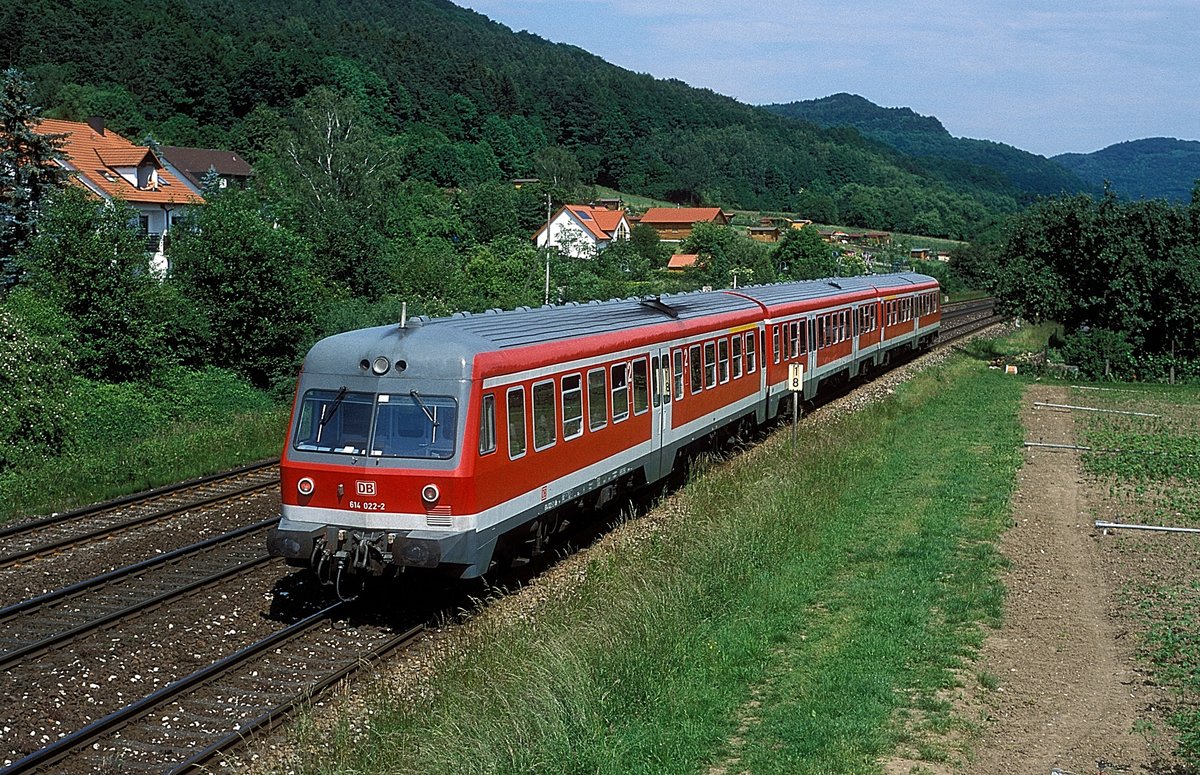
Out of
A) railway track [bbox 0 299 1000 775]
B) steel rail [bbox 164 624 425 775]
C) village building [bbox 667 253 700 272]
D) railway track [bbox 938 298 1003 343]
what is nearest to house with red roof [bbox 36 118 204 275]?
railway track [bbox 938 298 1003 343]

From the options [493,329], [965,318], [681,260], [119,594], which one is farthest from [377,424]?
[681,260]

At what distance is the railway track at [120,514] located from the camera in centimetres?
1631

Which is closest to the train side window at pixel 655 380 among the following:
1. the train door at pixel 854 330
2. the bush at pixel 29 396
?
the bush at pixel 29 396

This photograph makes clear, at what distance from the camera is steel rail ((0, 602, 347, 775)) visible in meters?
9.28

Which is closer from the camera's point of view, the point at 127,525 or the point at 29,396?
the point at 127,525

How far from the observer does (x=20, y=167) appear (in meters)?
35.0

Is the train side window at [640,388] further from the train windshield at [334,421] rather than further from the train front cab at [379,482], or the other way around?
the train windshield at [334,421]

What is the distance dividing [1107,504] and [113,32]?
128 m

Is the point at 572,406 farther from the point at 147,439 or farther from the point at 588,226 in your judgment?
the point at 588,226

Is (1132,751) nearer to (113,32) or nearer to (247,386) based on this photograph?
(247,386)

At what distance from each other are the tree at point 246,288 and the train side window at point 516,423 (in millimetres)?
20000

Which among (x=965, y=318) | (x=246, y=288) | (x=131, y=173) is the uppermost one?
(x=131, y=173)

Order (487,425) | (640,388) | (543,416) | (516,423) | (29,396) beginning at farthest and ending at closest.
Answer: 1. (29,396)
2. (640,388)
3. (543,416)
4. (516,423)
5. (487,425)

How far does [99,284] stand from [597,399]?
17.2 m
